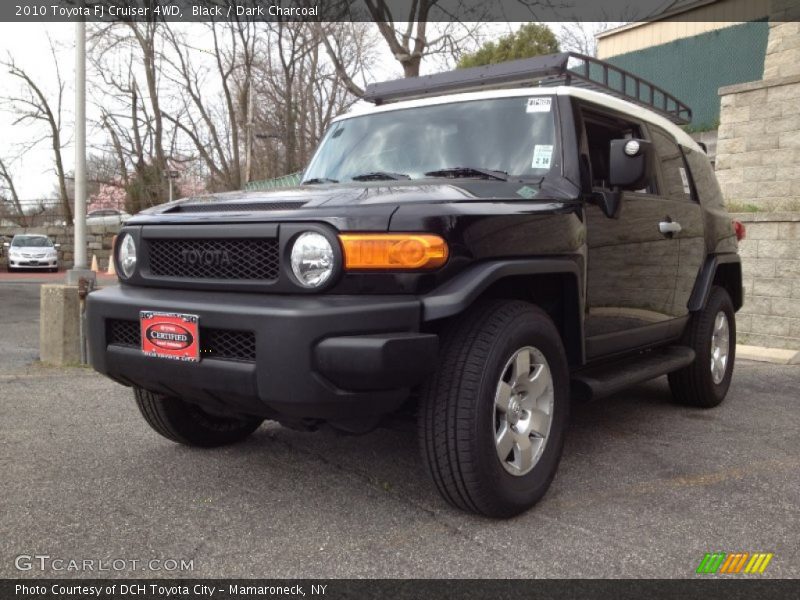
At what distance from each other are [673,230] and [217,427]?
2.80 m

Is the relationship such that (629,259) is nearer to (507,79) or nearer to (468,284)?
(507,79)

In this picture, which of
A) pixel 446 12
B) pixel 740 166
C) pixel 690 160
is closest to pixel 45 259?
pixel 446 12

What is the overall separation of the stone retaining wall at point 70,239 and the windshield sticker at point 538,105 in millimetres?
26219

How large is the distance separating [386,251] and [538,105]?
150cm

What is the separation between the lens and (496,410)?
9.34ft

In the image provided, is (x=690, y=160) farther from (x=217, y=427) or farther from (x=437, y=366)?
(x=217, y=427)

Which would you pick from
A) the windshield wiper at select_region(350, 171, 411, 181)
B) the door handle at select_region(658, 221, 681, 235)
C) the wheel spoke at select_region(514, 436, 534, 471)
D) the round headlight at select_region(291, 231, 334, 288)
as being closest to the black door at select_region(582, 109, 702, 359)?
the door handle at select_region(658, 221, 681, 235)

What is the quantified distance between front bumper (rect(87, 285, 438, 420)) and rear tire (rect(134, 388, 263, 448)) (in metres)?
0.90

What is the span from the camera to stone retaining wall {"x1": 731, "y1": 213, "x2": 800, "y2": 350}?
7699 millimetres

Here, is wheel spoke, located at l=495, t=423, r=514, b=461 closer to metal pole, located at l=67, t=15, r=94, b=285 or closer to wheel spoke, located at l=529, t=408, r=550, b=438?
wheel spoke, located at l=529, t=408, r=550, b=438

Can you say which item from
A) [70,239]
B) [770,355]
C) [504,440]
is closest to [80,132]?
[504,440]

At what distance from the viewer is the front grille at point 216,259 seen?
107 inches

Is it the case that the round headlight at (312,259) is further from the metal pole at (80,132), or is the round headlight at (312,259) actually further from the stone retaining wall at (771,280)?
the stone retaining wall at (771,280)

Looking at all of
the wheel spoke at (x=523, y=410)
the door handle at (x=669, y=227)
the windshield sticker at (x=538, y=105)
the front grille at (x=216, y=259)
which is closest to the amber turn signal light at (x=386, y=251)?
the front grille at (x=216, y=259)
